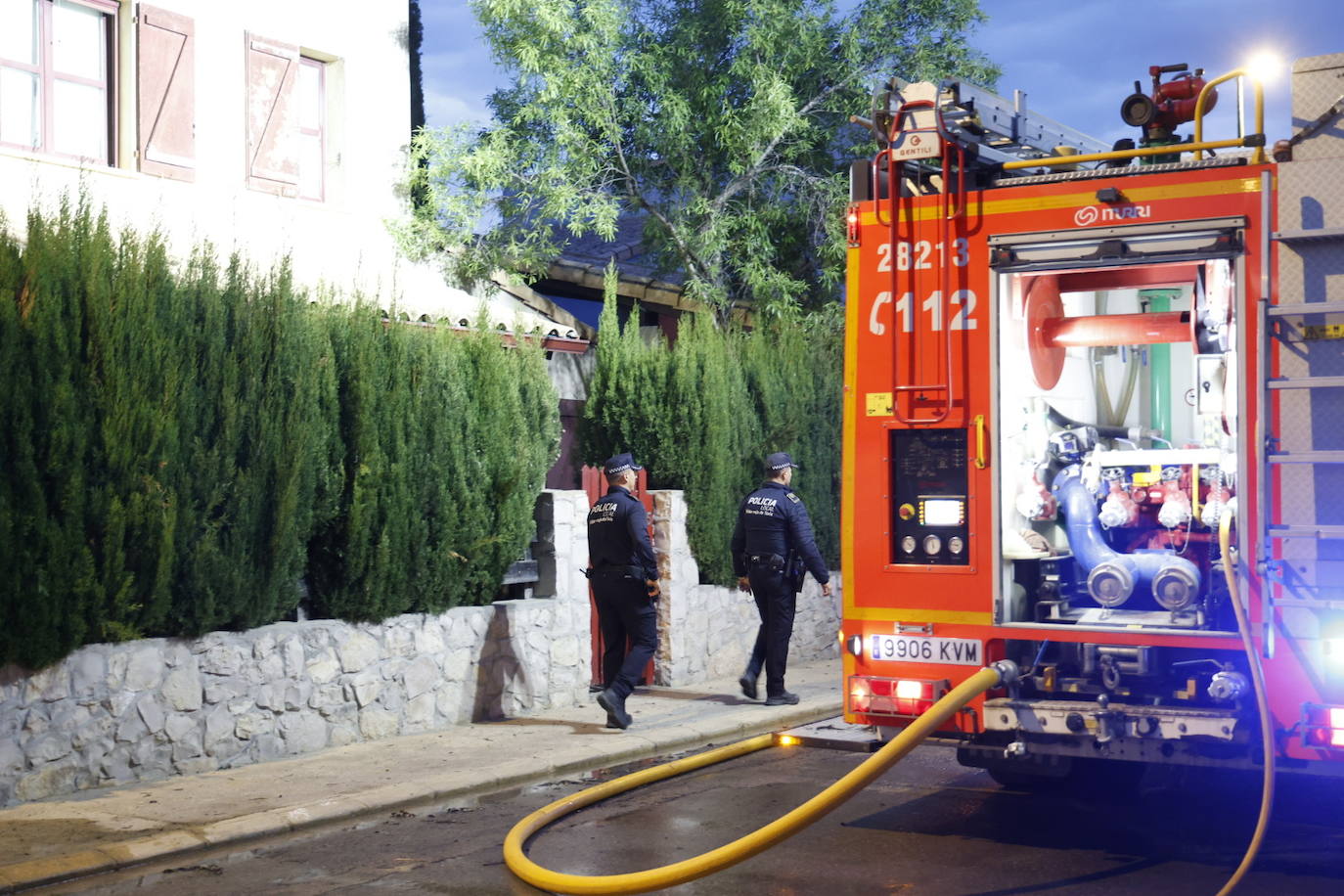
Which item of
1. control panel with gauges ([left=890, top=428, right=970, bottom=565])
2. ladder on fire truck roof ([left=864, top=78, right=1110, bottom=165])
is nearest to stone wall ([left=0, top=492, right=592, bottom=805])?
control panel with gauges ([left=890, top=428, right=970, bottom=565])

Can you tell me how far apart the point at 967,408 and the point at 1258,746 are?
1.90m

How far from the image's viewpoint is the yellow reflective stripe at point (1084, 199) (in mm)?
6586

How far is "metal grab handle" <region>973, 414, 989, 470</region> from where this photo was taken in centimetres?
704

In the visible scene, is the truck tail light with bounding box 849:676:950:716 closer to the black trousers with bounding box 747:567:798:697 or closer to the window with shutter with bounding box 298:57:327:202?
the black trousers with bounding box 747:567:798:697

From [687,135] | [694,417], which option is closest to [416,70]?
[687,135]

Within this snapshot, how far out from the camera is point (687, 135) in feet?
61.0

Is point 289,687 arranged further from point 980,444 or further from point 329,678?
point 980,444

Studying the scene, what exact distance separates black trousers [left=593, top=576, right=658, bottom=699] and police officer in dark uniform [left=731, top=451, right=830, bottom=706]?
3.89 feet

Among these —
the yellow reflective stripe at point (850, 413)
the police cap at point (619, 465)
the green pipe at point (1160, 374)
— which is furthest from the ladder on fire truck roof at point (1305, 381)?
the police cap at point (619, 465)

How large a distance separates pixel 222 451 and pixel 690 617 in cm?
517

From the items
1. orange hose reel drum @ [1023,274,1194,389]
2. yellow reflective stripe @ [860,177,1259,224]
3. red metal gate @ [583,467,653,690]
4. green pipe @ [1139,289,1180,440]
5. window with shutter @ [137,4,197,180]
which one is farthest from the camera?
window with shutter @ [137,4,197,180]

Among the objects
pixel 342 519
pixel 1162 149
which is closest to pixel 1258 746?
pixel 1162 149

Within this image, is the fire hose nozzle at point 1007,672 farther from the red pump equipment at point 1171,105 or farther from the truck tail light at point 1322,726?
the red pump equipment at point 1171,105

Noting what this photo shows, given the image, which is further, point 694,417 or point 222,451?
point 694,417
